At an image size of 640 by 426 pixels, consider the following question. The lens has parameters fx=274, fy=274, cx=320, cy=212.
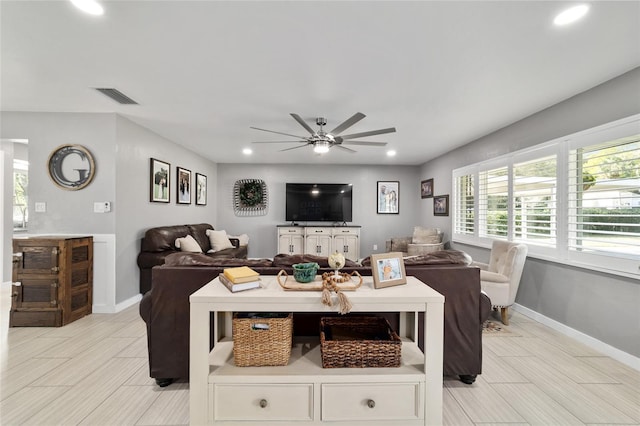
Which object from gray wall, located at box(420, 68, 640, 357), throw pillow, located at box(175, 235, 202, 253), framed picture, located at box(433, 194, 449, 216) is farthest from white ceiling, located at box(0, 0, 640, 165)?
framed picture, located at box(433, 194, 449, 216)

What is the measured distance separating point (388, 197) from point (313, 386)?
19.4 feet

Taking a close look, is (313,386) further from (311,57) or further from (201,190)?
(201,190)

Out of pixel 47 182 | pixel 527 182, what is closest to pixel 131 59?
pixel 47 182

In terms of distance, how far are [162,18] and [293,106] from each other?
1517mm

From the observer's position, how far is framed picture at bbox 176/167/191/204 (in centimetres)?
489

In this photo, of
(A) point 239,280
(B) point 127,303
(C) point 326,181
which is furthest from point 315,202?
(A) point 239,280

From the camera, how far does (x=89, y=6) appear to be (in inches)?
62.8

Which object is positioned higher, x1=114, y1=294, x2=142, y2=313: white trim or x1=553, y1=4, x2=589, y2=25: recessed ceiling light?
x1=553, y1=4, x2=589, y2=25: recessed ceiling light

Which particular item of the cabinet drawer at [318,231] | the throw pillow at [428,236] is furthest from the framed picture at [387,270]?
the cabinet drawer at [318,231]

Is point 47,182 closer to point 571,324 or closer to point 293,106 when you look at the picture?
point 293,106

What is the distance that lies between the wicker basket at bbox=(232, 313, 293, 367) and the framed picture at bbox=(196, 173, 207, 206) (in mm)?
4777

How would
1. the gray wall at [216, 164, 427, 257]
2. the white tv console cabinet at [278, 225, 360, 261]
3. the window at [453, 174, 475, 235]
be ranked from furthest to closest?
the gray wall at [216, 164, 427, 257], the white tv console cabinet at [278, 225, 360, 261], the window at [453, 174, 475, 235]

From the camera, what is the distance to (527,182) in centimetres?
340

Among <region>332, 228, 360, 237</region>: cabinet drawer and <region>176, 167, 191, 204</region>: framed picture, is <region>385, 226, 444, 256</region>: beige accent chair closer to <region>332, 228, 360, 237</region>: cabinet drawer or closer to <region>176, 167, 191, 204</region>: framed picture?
<region>332, 228, 360, 237</region>: cabinet drawer
